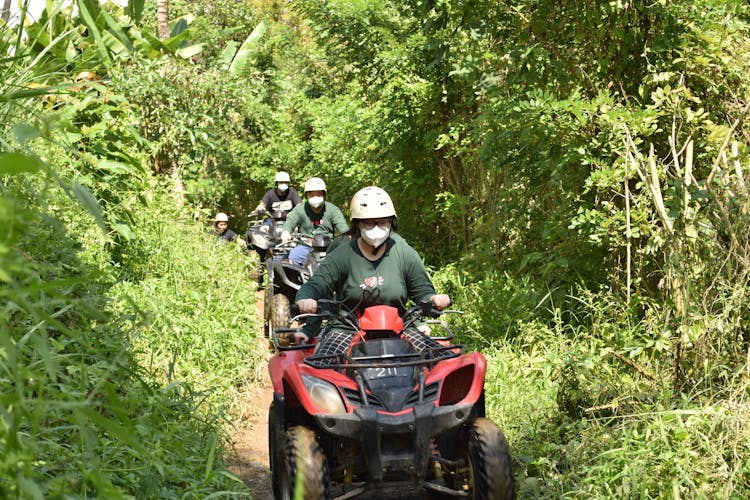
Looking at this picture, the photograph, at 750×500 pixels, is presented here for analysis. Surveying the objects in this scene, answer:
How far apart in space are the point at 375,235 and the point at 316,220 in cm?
611

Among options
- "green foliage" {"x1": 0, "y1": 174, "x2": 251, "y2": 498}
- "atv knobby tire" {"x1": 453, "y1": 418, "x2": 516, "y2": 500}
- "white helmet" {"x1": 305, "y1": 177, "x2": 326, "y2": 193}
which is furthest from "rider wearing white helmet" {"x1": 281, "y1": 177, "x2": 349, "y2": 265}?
"atv knobby tire" {"x1": 453, "y1": 418, "x2": 516, "y2": 500}

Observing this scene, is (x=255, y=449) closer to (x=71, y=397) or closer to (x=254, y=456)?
(x=254, y=456)

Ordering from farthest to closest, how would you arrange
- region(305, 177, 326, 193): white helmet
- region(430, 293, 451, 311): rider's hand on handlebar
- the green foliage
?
region(305, 177, 326, 193): white helmet, region(430, 293, 451, 311): rider's hand on handlebar, the green foliage

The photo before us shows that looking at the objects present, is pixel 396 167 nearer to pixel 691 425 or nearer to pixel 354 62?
pixel 354 62

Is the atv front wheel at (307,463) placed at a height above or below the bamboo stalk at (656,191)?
below

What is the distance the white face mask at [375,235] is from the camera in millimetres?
6062

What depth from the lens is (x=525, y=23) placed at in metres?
7.84

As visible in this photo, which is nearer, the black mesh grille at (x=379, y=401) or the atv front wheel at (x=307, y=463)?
the atv front wheel at (x=307, y=463)

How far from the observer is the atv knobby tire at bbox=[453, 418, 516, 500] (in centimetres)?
456

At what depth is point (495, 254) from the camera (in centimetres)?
1037

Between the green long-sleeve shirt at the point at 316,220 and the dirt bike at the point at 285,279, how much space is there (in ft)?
3.85

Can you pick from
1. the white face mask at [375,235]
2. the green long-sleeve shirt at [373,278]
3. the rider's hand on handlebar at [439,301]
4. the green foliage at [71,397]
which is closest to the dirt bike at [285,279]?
the green foliage at [71,397]

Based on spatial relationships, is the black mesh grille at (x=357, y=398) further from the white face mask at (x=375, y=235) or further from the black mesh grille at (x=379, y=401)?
the white face mask at (x=375, y=235)

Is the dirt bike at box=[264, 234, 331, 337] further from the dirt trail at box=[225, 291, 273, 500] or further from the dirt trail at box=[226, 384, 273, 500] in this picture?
the dirt trail at box=[226, 384, 273, 500]
